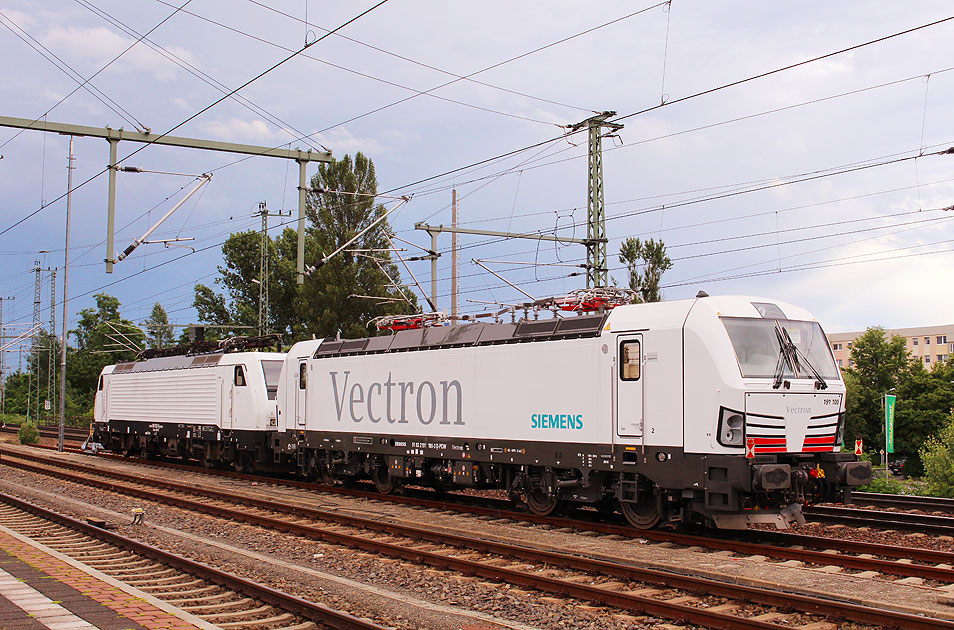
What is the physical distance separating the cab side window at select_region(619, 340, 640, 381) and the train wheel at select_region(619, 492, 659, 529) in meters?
1.85

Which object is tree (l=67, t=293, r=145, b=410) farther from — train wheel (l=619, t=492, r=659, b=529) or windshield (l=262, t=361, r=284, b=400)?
train wheel (l=619, t=492, r=659, b=529)

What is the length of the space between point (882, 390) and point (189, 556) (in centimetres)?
7805

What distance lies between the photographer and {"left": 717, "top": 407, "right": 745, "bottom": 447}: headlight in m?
11.8

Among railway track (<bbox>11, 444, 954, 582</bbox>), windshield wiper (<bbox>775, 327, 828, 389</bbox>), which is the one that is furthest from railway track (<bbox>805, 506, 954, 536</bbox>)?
windshield wiper (<bbox>775, 327, 828, 389</bbox>)

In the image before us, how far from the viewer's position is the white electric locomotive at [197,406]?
2470 centimetres

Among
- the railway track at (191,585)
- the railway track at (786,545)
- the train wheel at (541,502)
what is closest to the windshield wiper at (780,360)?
the railway track at (786,545)

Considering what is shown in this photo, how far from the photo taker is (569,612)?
8.85 metres

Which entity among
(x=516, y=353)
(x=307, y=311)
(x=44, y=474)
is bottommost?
(x=44, y=474)

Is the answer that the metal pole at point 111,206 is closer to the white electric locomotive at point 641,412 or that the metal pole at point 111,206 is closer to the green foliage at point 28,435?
the white electric locomotive at point 641,412

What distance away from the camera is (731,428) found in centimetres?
1191

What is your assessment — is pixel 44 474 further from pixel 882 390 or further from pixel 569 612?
pixel 882 390

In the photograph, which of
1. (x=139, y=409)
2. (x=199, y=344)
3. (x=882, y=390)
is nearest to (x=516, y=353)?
(x=199, y=344)

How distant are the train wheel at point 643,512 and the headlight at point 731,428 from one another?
5.99 ft

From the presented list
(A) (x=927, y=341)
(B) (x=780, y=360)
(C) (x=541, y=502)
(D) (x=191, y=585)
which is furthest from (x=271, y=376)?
(A) (x=927, y=341)
